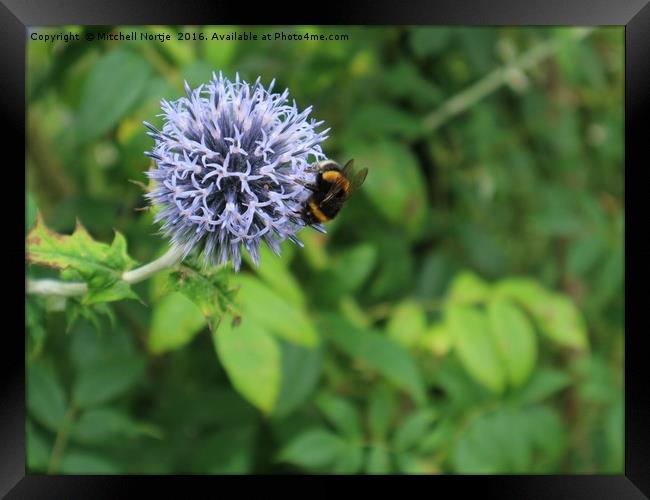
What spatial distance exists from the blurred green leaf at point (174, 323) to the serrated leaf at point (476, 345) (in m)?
0.58

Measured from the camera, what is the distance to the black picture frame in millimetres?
1068

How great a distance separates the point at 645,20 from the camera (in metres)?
1.12

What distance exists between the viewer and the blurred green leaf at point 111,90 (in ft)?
4.09

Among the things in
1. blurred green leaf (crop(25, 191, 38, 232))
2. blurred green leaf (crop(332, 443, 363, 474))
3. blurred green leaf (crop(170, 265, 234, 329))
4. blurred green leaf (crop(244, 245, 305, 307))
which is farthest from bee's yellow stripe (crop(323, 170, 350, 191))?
blurred green leaf (crop(332, 443, 363, 474))

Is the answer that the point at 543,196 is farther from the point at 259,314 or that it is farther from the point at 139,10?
the point at 139,10

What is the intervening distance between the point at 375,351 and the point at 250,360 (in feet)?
1.18

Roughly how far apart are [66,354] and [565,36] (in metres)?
1.40

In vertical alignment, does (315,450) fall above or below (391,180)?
below

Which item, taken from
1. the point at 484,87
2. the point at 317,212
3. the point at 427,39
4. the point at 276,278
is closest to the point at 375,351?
the point at 276,278

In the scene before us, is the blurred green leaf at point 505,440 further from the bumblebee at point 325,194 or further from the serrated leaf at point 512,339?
A: the bumblebee at point 325,194

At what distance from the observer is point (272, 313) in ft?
3.68

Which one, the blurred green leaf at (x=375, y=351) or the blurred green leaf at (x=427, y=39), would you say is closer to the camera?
the blurred green leaf at (x=375, y=351)

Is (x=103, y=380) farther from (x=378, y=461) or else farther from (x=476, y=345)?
(x=476, y=345)

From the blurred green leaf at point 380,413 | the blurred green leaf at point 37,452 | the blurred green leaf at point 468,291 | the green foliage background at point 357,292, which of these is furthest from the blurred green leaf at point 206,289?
the blurred green leaf at point 468,291
